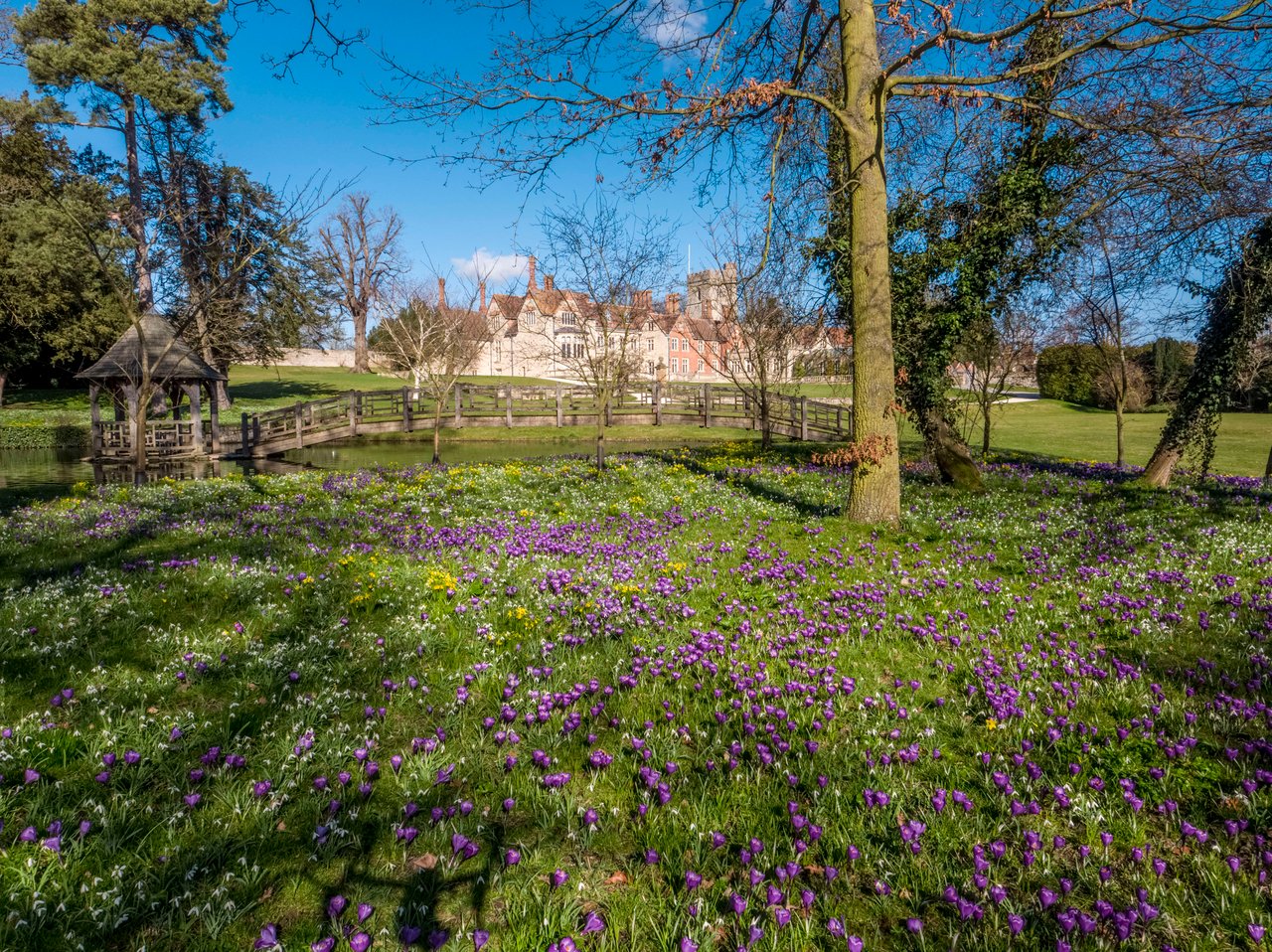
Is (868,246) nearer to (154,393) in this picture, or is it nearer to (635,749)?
(635,749)

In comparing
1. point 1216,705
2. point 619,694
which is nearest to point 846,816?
point 619,694

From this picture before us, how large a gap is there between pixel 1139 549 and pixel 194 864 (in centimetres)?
957

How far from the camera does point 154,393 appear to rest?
2495 cm

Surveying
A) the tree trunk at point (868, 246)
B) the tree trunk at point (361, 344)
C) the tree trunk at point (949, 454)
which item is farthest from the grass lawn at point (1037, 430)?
the tree trunk at point (361, 344)

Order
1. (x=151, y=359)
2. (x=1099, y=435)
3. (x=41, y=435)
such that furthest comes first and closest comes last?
(x=1099, y=435)
(x=41, y=435)
(x=151, y=359)

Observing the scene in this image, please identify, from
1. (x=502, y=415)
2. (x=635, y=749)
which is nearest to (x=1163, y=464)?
(x=635, y=749)

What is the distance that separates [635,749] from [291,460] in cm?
3145

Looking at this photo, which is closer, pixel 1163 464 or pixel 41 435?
pixel 1163 464

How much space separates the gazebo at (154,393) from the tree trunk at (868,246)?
24.4 metres

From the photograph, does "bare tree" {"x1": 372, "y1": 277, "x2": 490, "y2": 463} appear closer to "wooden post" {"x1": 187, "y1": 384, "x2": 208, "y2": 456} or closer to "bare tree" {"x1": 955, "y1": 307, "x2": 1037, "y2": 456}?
"wooden post" {"x1": 187, "y1": 384, "x2": 208, "y2": 456}

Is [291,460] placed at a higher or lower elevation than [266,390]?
lower

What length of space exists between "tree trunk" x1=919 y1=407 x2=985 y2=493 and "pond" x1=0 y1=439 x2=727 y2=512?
1330cm

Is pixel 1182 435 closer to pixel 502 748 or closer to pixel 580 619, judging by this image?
pixel 580 619

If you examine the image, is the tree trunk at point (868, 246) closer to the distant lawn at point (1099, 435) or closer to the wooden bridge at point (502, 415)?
the wooden bridge at point (502, 415)
